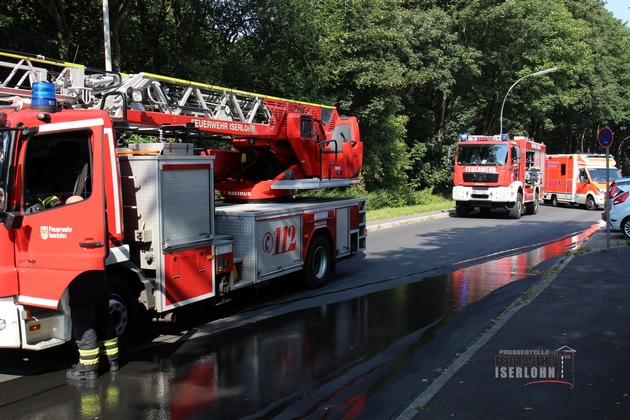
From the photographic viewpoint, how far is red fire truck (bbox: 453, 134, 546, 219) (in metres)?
24.2

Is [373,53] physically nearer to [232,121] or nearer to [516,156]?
[516,156]

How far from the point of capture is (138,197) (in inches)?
262

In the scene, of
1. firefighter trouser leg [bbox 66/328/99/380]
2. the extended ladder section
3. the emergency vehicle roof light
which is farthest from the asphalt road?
the emergency vehicle roof light

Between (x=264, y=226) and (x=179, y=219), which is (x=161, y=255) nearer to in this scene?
(x=179, y=219)

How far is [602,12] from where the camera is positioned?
62.8 meters

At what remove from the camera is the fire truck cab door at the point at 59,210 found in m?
5.64

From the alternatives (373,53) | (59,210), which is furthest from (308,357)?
(373,53)

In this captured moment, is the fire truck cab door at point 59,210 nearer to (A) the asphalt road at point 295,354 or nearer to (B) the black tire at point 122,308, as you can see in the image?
(B) the black tire at point 122,308

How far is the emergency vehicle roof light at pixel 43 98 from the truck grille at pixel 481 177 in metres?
20.8

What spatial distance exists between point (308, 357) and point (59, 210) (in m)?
3.00

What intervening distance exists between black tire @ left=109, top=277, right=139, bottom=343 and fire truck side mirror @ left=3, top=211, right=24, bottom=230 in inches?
45.6

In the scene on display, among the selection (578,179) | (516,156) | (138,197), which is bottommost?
(578,179)

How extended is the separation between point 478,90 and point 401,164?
31.6 feet

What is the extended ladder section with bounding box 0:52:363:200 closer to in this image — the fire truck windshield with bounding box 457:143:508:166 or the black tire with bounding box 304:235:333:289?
the black tire with bounding box 304:235:333:289
